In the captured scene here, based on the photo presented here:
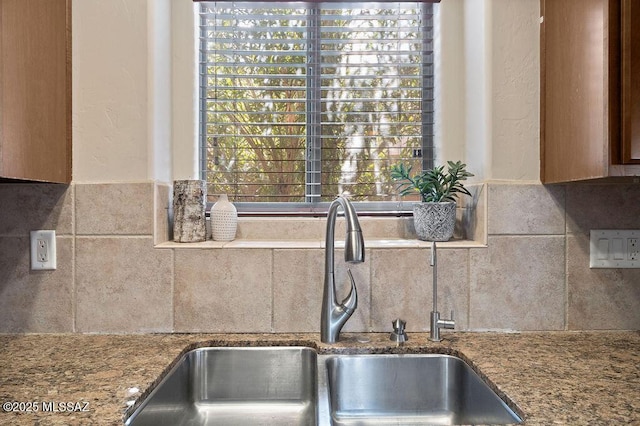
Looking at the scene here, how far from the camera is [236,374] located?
125 cm

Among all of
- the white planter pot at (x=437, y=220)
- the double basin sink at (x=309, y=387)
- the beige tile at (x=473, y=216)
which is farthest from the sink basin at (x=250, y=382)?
the beige tile at (x=473, y=216)

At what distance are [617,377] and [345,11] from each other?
137cm

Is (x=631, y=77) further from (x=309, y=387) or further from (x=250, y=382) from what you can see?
(x=250, y=382)

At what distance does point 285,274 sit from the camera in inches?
51.7

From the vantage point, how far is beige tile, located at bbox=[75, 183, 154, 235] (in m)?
1.30

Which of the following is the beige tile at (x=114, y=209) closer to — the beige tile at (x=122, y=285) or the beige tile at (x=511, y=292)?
the beige tile at (x=122, y=285)

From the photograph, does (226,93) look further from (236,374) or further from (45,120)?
(236,374)

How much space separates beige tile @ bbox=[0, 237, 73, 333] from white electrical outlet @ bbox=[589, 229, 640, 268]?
1.49 m

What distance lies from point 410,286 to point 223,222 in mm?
596

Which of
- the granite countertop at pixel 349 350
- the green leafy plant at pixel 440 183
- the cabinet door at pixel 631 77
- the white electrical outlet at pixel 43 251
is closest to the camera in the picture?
the granite countertop at pixel 349 350

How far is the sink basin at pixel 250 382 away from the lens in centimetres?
121

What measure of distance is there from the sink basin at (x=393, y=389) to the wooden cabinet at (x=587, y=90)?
594mm

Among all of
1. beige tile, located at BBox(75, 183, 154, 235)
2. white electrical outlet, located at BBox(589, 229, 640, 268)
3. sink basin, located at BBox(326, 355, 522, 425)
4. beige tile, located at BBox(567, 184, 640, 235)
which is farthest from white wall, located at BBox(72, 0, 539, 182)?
sink basin, located at BBox(326, 355, 522, 425)

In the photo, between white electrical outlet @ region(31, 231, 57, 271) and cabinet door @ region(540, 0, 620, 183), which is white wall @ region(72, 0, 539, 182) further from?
white electrical outlet @ region(31, 231, 57, 271)
